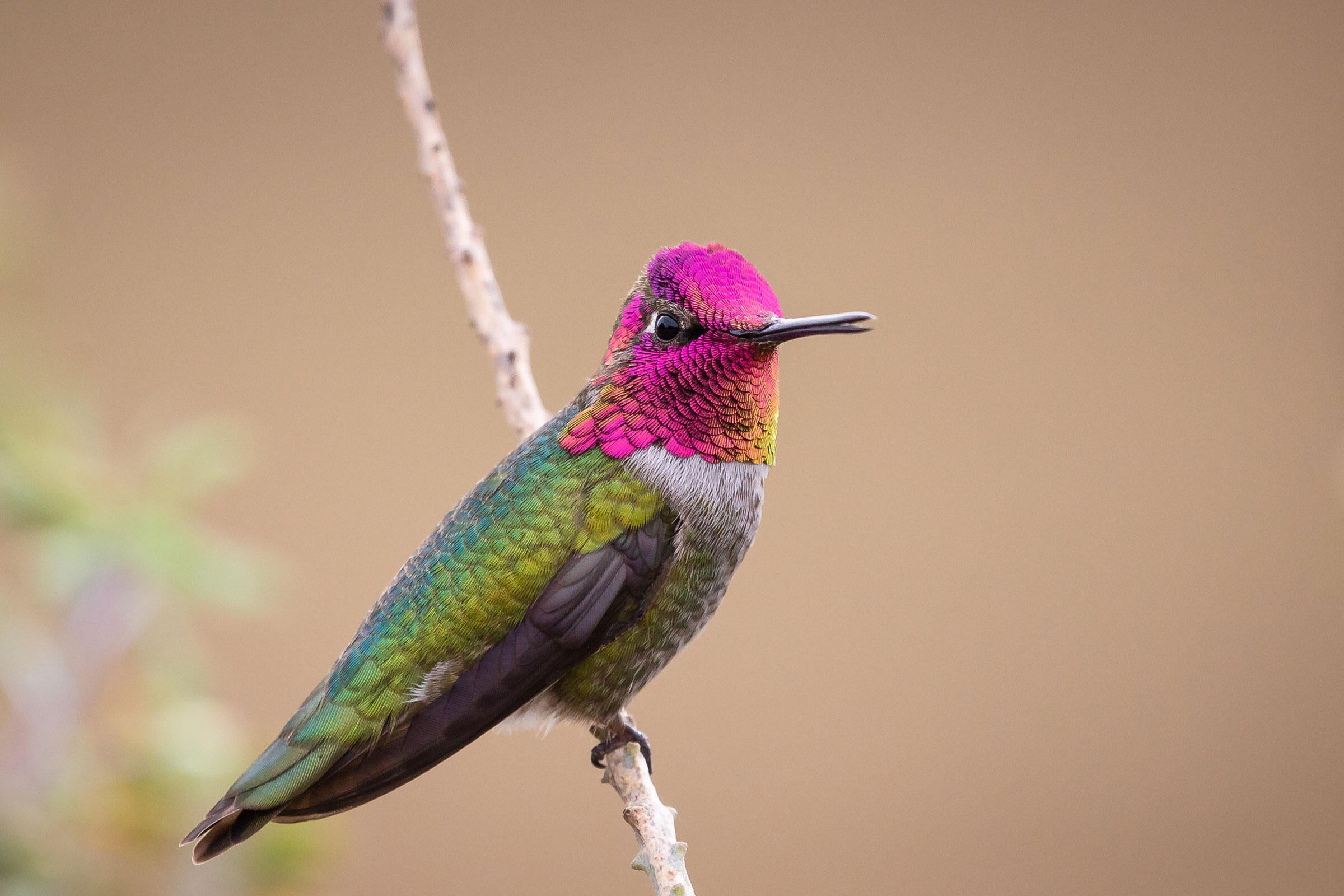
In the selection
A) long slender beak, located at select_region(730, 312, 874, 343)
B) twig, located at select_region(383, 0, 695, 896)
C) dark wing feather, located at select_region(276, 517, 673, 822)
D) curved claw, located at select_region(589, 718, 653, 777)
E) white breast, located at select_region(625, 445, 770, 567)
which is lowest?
curved claw, located at select_region(589, 718, 653, 777)

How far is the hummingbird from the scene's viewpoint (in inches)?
40.6

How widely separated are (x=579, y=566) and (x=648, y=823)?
0.26 metres

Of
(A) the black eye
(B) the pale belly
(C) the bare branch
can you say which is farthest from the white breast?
(C) the bare branch

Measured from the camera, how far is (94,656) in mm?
1744

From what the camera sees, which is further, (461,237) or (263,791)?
(461,237)

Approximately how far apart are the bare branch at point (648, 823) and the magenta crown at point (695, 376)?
0.35 m

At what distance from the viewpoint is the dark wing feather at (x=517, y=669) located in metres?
1.03

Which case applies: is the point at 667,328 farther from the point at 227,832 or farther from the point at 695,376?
the point at 227,832

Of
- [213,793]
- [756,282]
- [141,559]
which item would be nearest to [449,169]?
[756,282]

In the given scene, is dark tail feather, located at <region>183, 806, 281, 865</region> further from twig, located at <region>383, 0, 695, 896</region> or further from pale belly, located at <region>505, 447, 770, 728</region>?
twig, located at <region>383, 0, 695, 896</region>

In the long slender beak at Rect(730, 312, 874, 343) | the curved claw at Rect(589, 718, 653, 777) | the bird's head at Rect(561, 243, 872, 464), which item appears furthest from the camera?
the curved claw at Rect(589, 718, 653, 777)

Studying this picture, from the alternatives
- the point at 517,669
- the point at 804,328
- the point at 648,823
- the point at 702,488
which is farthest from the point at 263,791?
Result: the point at 804,328

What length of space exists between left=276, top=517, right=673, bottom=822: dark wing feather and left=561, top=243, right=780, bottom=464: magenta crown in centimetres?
9

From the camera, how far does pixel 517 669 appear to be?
1052 mm
